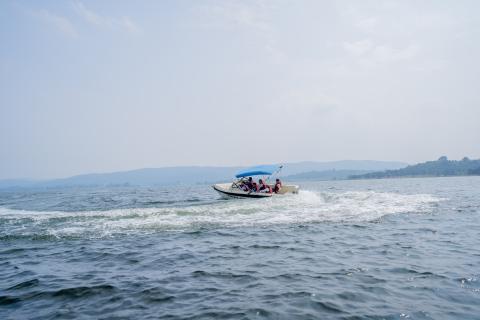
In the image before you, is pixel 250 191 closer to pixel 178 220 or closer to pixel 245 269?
pixel 178 220

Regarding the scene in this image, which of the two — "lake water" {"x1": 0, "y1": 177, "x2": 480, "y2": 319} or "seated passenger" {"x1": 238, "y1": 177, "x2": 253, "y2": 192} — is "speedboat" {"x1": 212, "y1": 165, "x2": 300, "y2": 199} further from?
"lake water" {"x1": 0, "y1": 177, "x2": 480, "y2": 319}

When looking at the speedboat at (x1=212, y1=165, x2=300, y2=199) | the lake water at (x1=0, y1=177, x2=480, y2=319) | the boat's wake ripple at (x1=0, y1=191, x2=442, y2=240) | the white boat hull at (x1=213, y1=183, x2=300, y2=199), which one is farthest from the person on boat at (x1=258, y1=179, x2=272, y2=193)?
the lake water at (x1=0, y1=177, x2=480, y2=319)

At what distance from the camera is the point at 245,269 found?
9828 mm

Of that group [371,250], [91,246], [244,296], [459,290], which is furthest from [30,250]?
[459,290]

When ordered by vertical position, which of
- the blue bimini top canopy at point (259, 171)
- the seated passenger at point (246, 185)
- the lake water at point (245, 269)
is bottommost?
the lake water at point (245, 269)

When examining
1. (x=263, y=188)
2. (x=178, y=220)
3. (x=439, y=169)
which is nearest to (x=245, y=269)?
(x=178, y=220)

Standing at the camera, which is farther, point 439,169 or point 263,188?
point 439,169

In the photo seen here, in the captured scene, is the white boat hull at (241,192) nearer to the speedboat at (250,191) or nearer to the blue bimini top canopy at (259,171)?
the speedboat at (250,191)

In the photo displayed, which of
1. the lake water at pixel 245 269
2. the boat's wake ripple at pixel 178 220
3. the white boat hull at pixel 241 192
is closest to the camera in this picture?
the lake water at pixel 245 269

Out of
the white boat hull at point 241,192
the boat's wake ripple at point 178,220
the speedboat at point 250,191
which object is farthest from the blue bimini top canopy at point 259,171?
the boat's wake ripple at point 178,220

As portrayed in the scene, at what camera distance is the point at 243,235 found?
48.4 ft

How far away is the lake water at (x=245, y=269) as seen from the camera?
23.2ft

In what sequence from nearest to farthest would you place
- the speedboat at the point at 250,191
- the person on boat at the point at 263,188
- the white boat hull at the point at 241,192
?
1. the white boat hull at the point at 241,192
2. the speedboat at the point at 250,191
3. the person on boat at the point at 263,188

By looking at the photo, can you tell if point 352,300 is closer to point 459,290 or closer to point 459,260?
point 459,290
